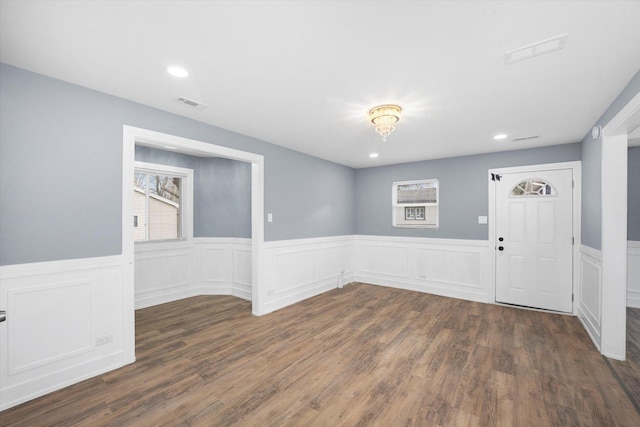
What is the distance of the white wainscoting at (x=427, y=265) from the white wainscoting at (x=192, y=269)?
2.64 metres

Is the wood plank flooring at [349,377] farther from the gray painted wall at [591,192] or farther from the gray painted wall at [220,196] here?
the gray painted wall at [220,196]

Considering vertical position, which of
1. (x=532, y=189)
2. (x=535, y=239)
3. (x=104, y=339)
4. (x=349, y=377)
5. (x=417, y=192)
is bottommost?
(x=349, y=377)

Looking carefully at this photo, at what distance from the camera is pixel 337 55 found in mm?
1966

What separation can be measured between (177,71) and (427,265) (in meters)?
5.02

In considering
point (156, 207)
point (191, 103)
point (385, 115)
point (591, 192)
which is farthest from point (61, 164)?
point (591, 192)

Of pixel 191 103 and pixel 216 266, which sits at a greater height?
pixel 191 103

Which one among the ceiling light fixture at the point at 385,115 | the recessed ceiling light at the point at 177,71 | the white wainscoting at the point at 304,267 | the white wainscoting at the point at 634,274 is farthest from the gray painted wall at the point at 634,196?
the recessed ceiling light at the point at 177,71

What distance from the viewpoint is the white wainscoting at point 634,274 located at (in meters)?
4.39

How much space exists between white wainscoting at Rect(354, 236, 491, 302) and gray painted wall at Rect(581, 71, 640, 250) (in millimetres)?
1425

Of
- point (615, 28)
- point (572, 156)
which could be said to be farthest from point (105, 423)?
point (572, 156)

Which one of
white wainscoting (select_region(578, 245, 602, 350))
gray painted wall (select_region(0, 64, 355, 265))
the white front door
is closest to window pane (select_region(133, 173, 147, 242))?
gray painted wall (select_region(0, 64, 355, 265))

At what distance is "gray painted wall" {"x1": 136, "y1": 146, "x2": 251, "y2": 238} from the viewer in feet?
16.7

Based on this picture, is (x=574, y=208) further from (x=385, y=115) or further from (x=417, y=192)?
(x=385, y=115)

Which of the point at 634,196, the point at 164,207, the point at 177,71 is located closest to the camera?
the point at 177,71
